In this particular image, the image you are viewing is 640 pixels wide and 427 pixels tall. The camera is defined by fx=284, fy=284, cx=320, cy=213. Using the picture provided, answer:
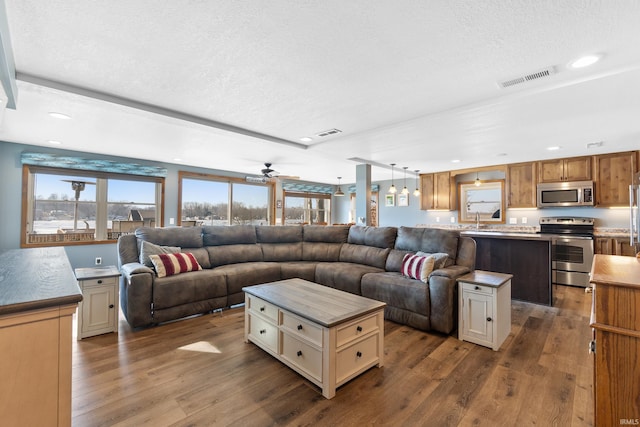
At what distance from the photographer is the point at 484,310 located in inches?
107

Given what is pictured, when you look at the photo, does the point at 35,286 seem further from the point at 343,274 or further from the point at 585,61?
the point at 585,61

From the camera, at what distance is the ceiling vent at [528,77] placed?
2314mm

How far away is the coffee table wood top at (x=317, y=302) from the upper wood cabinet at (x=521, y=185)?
17.1 ft

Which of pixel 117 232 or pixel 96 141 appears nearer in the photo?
pixel 96 141

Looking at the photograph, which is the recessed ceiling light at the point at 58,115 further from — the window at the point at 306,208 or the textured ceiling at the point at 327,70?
the window at the point at 306,208

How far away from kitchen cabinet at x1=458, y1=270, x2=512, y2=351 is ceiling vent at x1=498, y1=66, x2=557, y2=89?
1.83m

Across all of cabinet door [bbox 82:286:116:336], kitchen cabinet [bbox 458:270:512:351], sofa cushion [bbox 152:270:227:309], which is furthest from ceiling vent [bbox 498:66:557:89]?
cabinet door [bbox 82:286:116:336]

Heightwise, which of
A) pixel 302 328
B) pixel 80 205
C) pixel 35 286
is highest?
pixel 80 205

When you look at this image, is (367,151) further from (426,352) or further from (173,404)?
(173,404)

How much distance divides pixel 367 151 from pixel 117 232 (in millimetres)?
5103

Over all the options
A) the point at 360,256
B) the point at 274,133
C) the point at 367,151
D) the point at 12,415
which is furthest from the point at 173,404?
the point at 367,151

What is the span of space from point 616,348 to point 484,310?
1.37 meters

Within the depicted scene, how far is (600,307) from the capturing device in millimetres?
1415

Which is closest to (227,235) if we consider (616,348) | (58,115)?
(58,115)
